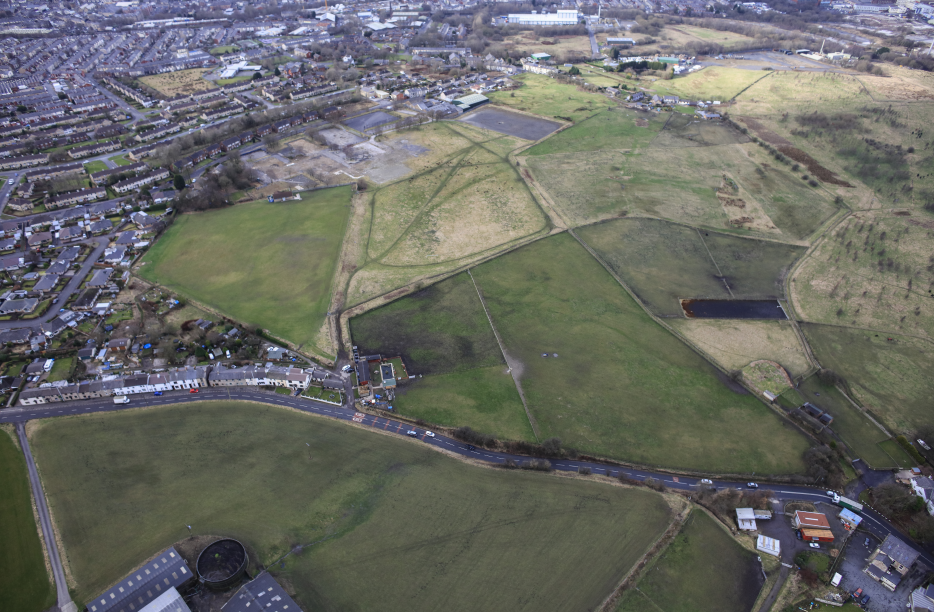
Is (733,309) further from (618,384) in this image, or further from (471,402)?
(471,402)

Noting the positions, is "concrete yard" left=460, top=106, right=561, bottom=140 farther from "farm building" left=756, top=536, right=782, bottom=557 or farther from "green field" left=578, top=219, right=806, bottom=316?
"farm building" left=756, top=536, right=782, bottom=557

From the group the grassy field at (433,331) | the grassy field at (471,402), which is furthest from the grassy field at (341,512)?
the grassy field at (433,331)

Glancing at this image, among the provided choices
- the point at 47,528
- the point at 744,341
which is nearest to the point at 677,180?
the point at 744,341

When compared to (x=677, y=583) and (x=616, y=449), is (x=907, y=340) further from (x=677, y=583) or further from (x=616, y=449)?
(x=677, y=583)

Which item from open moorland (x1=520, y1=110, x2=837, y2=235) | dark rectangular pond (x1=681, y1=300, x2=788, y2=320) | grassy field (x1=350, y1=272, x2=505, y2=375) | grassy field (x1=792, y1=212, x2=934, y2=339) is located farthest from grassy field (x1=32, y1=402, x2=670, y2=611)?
open moorland (x1=520, y1=110, x2=837, y2=235)

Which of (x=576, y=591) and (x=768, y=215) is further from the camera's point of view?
(x=768, y=215)

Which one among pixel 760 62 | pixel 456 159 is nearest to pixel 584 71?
pixel 760 62
